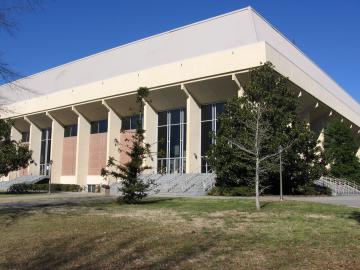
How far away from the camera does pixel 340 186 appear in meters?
39.2

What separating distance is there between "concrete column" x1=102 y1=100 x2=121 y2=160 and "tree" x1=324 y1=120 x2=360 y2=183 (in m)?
22.9

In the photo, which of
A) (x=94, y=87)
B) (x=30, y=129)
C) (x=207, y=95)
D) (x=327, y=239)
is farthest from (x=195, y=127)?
(x=327, y=239)

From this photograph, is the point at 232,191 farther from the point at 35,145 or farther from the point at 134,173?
the point at 35,145

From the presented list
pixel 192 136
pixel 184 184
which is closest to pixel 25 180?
pixel 192 136

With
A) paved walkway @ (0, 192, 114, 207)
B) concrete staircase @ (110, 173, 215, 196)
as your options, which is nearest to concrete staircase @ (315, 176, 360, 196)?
concrete staircase @ (110, 173, 215, 196)

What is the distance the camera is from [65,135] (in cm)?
6069

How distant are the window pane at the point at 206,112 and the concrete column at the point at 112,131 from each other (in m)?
11.0

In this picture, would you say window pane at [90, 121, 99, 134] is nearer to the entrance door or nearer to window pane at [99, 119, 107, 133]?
window pane at [99, 119, 107, 133]

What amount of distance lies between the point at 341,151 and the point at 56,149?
3484 centimetres

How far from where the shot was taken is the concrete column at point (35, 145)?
62781mm

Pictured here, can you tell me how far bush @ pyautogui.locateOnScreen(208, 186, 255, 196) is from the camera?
2934 centimetres

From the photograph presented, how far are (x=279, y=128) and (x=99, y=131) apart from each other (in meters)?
31.5

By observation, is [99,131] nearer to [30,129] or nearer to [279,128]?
[30,129]

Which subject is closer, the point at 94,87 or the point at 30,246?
the point at 30,246
